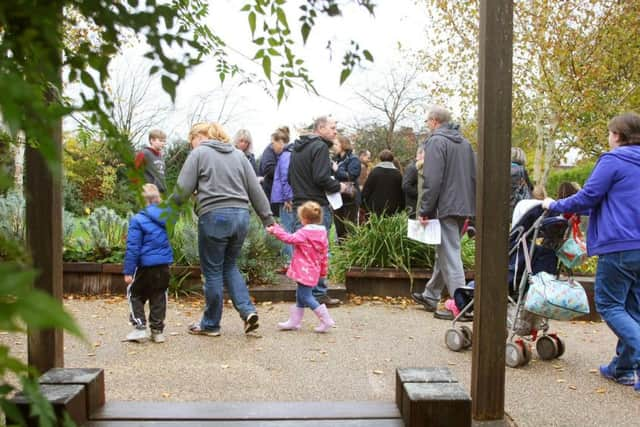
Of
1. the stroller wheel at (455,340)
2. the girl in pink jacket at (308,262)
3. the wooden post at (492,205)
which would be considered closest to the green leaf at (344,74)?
the wooden post at (492,205)

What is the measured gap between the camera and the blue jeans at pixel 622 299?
14.5 feet

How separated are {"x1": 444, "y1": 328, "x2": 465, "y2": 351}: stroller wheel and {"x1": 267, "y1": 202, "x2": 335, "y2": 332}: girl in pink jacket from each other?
41.7 inches

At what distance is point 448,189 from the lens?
6551 millimetres

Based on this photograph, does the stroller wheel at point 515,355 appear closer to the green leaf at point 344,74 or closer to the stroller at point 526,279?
the stroller at point 526,279

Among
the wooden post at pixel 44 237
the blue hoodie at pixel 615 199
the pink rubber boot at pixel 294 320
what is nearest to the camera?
the wooden post at pixel 44 237

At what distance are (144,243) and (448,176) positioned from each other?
2.89 meters

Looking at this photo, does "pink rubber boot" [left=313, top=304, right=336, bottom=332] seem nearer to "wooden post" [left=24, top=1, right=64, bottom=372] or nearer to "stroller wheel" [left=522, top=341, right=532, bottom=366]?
"stroller wheel" [left=522, top=341, right=532, bottom=366]

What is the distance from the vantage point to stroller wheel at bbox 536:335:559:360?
5.21 meters

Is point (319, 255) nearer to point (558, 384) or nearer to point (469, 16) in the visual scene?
point (558, 384)

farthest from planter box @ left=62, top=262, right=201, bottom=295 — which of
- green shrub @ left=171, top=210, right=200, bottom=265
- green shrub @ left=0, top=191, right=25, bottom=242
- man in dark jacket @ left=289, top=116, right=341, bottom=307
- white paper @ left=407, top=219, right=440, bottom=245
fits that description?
white paper @ left=407, top=219, right=440, bottom=245

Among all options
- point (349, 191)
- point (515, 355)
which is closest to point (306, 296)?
point (515, 355)

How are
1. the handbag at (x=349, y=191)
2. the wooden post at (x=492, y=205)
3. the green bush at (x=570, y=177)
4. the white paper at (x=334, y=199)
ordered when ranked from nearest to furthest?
the wooden post at (x=492, y=205) → the white paper at (x=334, y=199) → the handbag at (x=349, y=191) → the green bush at (x=570, y=177)

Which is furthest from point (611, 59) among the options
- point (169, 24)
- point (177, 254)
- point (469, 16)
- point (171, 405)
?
point (169, 24)

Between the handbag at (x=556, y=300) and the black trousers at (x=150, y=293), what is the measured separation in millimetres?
2827
